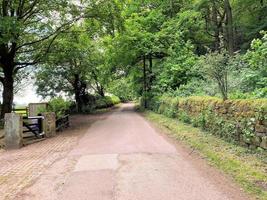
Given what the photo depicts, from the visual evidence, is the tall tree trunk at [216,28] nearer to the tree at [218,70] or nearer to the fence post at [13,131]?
the tree at [218,70]

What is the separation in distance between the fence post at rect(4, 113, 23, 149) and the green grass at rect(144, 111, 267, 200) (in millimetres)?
5662

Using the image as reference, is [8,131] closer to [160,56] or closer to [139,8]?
[160,56]

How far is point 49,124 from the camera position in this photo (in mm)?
13469

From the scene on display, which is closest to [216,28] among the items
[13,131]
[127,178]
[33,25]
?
[33,25]

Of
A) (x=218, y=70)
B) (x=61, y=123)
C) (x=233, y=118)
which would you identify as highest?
(x=218, y=70)

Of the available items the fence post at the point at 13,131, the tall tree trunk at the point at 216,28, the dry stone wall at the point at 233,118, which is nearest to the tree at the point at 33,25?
the fence post at the point at 13,131

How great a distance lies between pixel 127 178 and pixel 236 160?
8.65 feet

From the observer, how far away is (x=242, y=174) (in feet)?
19.9

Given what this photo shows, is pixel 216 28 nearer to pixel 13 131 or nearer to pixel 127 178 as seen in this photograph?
pixel 13 131

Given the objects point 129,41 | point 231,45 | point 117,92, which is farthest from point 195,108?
point 117,92

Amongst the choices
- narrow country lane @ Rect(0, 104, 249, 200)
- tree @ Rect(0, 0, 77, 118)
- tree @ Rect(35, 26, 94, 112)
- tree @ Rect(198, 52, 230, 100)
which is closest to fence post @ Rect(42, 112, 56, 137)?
narrow country lane @ Rect(0, 104, 249, 200)

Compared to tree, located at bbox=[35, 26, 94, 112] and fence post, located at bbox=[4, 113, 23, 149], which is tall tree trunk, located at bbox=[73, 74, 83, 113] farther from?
fence post, located at bbox=[4, 113, 23, 149]

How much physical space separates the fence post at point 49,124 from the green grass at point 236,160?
18.9 feet

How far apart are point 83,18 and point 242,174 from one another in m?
14.7
